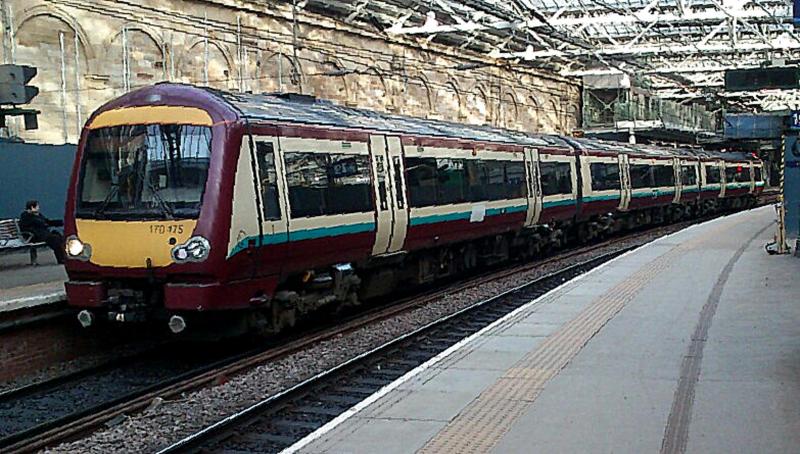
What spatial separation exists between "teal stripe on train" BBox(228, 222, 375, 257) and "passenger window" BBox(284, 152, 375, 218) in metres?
0.18

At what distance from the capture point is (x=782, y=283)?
45.4 ft

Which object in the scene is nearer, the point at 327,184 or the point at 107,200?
the point at 107,200

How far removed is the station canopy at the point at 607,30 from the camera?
31.1 metres

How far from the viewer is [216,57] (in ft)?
83.8

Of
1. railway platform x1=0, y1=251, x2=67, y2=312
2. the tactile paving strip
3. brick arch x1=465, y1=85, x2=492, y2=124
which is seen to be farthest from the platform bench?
brick arch x1=465, y1=85, x2=492, y2=124

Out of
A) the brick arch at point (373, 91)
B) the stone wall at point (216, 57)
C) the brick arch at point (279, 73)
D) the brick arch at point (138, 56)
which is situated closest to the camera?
the stone wall at point (216, 57)

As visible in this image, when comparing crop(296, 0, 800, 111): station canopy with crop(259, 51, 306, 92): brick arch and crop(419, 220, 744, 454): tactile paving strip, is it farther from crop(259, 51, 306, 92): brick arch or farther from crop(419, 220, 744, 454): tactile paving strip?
crop(419, 220, 744, 454): tactile paving strip

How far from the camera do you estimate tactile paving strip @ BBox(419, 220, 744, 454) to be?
6.05m

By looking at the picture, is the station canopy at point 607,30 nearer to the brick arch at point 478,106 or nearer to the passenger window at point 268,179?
the brick arch at point 478,106

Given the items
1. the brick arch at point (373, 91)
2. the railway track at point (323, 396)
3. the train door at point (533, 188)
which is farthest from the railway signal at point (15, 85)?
the brick arch at point (373, 91)

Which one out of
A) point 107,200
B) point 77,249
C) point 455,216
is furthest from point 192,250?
point 455,216

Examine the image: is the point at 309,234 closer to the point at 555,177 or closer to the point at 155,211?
the point at 155,211

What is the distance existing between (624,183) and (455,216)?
480 inches

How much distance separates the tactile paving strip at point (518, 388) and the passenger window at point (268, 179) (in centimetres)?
312
